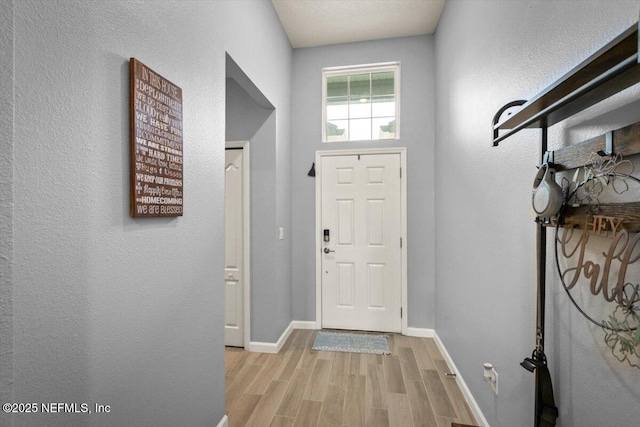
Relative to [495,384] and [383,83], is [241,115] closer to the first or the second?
[383,83]

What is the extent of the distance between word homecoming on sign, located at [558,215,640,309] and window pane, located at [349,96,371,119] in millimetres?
2758

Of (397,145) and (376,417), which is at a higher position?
(397,145)

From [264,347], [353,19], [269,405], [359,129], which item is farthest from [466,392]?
[353,19]

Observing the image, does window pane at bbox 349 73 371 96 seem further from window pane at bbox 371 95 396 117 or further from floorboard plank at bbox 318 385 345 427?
floorboard plank at bbox 318 385 345 427

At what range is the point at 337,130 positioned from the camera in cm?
344

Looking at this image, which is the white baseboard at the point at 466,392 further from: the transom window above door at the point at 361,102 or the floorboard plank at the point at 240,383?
the transom window above door at the point at 361,102

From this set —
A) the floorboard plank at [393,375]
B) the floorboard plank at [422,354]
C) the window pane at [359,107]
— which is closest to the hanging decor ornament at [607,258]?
the floorboard plank at [393,375]

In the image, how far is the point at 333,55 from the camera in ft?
11.1

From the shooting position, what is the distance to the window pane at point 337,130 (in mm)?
3420

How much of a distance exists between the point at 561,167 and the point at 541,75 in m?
0.45

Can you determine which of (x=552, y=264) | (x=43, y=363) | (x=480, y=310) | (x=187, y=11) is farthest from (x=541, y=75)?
(x=43, y=363)

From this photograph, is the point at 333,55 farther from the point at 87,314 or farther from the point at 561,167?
the point at 87,314

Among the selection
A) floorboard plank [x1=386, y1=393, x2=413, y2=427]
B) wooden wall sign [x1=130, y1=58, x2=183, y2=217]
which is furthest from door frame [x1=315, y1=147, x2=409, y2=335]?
wooden wall sign [x1=130, y1=58, x2=183, y2=217]

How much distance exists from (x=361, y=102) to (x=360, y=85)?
0.20 m
